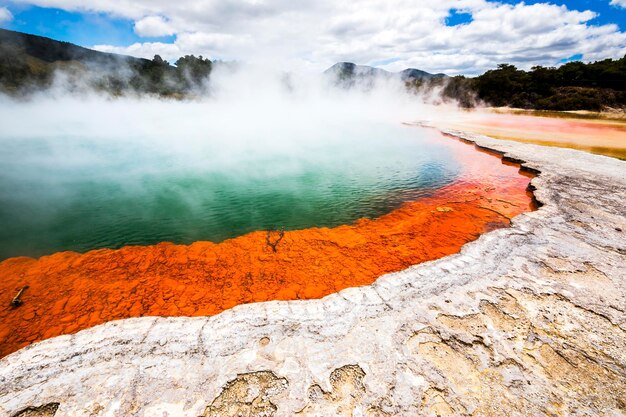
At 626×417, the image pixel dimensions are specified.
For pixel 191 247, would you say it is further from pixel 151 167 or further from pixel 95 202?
pixel 151 167

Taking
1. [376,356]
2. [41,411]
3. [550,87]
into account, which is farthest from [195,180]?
[550,87]

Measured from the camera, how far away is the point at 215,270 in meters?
4.21

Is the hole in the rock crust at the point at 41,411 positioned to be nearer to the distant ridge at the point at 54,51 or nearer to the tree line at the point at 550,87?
the tree line at the point at 550,87

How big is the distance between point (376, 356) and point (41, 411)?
2548mm

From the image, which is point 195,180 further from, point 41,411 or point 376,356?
point 376,356

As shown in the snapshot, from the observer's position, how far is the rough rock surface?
2033 millimetres

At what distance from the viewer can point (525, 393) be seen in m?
2.08

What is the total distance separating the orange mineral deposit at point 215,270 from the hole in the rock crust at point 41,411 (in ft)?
4.14

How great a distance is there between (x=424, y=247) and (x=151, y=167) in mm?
9234

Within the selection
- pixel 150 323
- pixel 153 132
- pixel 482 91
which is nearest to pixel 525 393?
pixel 150 323

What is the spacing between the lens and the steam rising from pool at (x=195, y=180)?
5.59 m

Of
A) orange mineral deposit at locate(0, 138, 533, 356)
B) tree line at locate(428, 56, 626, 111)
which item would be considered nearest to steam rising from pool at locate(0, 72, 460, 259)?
orange mineral deposit at locate(0, 138, 533, 356)

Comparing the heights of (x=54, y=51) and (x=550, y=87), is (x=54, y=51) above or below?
above

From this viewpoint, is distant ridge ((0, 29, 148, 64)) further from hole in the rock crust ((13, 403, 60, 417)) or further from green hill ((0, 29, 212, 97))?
hole in the rock crust ((13, 403, 60, 417))
